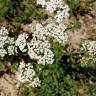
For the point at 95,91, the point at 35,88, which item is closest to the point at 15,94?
the point at 35,88

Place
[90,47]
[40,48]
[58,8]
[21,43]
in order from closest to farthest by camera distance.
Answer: [40,48]
[21,43]
[90,47]
[58,8]

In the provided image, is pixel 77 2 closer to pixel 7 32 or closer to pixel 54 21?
pixel 54 21

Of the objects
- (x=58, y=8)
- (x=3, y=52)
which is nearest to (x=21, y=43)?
(x=3, y=52)

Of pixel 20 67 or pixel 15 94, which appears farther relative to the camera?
pixel 15 94

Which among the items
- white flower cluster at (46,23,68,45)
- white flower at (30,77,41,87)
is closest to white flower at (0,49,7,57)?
white flower at (30,77,41,87)

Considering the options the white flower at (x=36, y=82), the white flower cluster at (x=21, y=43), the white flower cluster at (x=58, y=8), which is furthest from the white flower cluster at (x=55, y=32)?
the white flower at (x=36, y=82)

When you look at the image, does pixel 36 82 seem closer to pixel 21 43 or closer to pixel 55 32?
pixel 21 43

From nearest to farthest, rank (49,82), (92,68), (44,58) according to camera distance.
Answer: (44,58), (49,82), (92,68)

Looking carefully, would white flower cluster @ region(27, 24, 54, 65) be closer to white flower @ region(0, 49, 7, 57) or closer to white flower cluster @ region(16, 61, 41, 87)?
white flower cluster @ region(16, 61, 41, 87)
